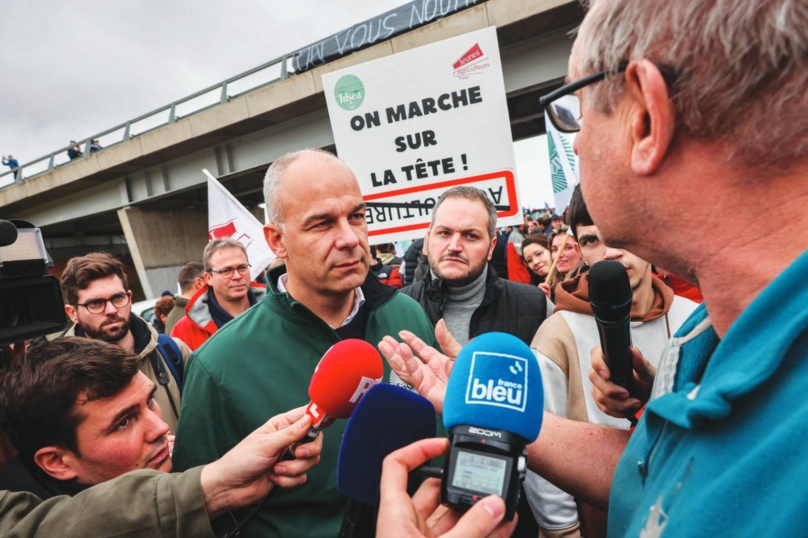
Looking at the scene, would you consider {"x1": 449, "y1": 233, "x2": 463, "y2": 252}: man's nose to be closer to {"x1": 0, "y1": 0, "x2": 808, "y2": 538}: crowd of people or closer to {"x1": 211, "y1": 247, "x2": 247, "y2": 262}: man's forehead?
{"x1": 0, "y1": 0, "x2": 808, "y2": 538}: crowd of people

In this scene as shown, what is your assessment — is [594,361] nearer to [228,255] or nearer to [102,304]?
[102,304]

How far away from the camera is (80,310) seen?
10.3 feet

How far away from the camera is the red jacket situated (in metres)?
4.18

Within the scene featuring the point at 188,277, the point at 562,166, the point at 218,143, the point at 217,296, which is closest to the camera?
the point at 217,296

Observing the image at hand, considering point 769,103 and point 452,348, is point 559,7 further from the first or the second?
point 769,103

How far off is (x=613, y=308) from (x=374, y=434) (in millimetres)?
745

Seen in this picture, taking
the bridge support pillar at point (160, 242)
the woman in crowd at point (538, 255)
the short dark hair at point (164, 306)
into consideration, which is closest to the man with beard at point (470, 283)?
the woman in crowd at point (538, 255)

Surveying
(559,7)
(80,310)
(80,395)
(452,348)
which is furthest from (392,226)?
(559,7)

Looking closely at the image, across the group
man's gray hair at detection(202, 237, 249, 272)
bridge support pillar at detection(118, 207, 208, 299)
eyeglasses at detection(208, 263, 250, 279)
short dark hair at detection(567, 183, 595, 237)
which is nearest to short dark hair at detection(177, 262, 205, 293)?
man's gray hair at detection(202, 237, 249, 272)

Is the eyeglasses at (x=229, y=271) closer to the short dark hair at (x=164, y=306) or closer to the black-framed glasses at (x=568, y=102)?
the short dark hair at (x=164, y=306)

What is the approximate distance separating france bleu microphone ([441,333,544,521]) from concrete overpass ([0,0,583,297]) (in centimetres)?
590

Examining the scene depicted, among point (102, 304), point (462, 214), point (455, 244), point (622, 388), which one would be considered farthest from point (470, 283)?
point (102, 304)

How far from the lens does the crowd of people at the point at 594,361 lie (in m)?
0.67

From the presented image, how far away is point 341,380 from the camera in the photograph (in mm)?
1247
